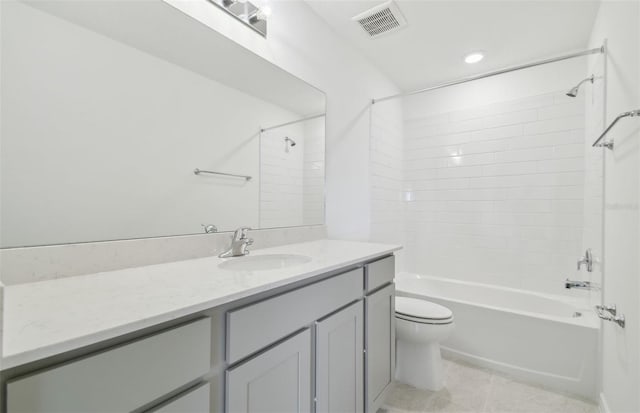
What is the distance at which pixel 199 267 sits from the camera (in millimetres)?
1107

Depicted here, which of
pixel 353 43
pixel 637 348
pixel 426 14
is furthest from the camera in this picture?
pixel 353 43

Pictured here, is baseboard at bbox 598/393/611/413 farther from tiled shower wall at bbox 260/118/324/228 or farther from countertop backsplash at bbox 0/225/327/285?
countertop backsplash at bbox 0/225/327/285

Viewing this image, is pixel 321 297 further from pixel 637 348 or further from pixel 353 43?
pixel 353 43

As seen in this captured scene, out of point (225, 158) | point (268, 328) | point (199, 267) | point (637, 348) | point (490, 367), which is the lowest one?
point (490, 367)

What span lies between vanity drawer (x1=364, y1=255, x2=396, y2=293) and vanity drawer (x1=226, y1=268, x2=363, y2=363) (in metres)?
0.16

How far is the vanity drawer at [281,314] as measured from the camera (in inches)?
32.2

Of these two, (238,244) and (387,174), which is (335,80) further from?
(238,244)

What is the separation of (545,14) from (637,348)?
209 centimetres

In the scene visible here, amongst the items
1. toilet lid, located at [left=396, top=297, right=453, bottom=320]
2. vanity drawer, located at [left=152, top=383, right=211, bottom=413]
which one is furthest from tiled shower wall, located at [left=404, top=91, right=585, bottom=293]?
vanity drawer, located at [left=152, top=383, right=211, bottom=413]

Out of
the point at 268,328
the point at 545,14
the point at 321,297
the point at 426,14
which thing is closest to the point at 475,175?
the point at 545,14

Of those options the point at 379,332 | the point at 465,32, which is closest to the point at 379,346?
the point at 379,332

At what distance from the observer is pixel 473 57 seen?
99.6 inches

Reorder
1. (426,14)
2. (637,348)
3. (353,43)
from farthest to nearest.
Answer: (353,43), (426,14), (637,348)

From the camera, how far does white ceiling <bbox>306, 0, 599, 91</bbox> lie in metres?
1.91
